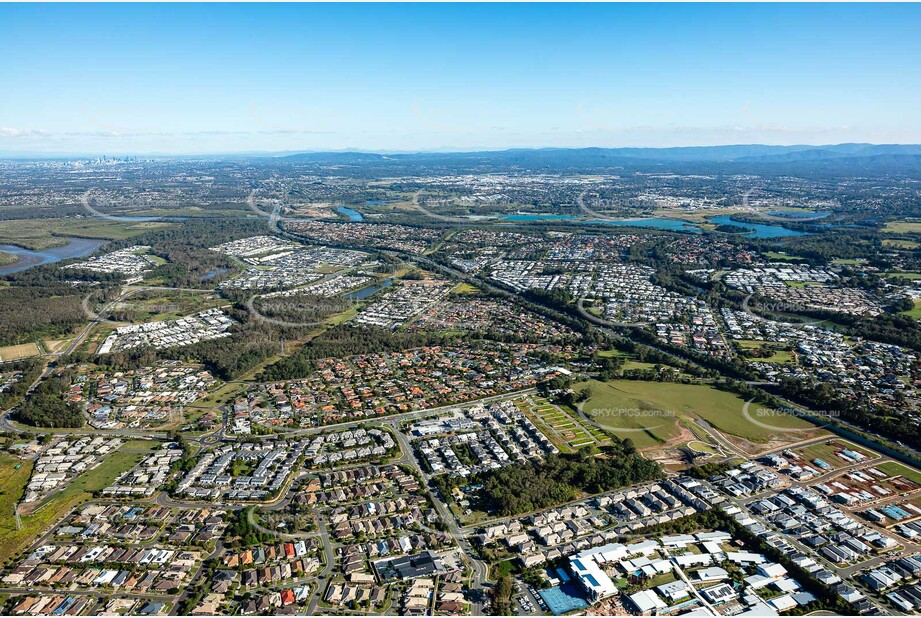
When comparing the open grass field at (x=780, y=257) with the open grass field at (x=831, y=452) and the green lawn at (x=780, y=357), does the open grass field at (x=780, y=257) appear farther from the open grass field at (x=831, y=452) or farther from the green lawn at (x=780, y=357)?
the open grass field at (x=831, y=452)

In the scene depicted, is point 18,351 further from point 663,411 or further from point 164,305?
point 663,411

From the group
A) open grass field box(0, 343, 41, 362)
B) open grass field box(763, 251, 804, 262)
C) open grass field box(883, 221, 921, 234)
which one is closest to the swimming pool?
open grass field box(0, 343, 41, 362)

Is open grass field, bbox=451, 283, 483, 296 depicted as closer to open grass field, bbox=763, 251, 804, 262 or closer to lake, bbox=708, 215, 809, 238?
open grass field, bbox=763, 251, 804, 262

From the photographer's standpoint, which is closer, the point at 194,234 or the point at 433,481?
the point at 433,481

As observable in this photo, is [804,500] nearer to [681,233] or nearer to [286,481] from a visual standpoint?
[286,481]

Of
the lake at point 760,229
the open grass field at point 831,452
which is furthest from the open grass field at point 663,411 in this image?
the lake at point 760,229

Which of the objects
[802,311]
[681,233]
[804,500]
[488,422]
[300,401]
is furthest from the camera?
[681,233]

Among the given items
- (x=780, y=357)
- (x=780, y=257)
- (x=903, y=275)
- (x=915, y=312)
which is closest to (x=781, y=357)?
(x=780, y=357)

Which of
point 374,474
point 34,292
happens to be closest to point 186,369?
point 374,474
